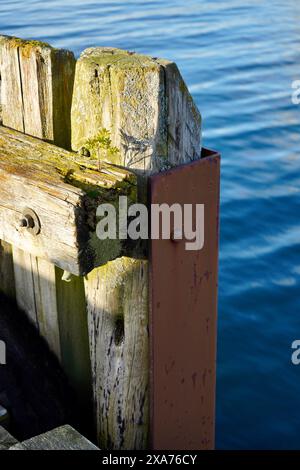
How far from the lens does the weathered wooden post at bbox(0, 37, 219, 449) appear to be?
7.06 ft

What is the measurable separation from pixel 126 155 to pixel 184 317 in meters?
0.61

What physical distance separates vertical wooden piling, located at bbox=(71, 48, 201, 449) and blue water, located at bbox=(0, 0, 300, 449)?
9.06 feet

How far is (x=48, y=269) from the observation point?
8.58 feet

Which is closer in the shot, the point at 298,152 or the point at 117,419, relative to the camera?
the point at 117,419

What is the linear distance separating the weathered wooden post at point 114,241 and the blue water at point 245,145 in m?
2.73

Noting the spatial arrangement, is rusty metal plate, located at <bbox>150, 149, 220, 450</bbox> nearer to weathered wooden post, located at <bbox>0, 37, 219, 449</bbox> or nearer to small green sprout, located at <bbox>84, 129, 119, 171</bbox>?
weathered wooden post, located at <bbox>0, 37, 219, 449</bbox>

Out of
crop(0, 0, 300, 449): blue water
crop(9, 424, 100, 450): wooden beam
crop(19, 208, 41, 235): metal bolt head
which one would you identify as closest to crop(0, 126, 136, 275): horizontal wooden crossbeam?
crop(19, 208, 41, 235): metal bolt head

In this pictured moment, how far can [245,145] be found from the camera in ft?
31.0

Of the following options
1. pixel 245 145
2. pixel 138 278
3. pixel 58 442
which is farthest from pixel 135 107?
pixel 245 145

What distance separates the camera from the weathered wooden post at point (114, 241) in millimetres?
2152

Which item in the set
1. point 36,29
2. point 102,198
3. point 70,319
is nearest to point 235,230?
point 70,319

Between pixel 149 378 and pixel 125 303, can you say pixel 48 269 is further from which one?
pixel 149 378

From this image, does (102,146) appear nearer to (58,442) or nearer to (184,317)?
(184,317)
